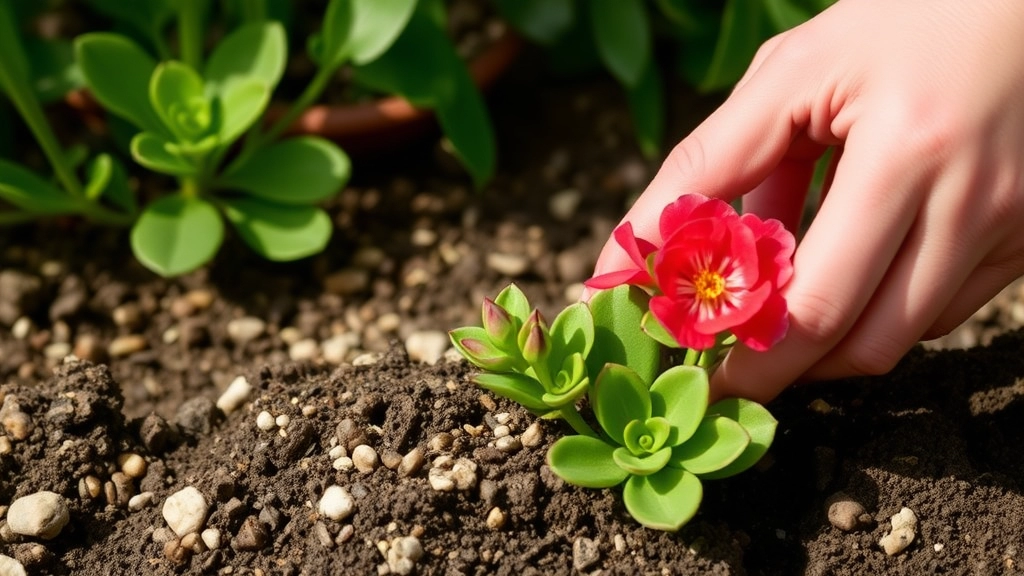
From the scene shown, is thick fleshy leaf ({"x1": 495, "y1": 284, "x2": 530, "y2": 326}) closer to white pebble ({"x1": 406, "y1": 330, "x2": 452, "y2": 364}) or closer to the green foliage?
the green foliage

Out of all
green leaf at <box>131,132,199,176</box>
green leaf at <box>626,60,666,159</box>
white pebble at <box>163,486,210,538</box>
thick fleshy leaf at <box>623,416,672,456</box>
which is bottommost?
green leaf at <box>626,60,666,159</box>

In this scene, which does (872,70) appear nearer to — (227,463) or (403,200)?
(227,463)

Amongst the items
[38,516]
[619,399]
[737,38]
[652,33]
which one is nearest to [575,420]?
[619,399]

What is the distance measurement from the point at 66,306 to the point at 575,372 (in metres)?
1.21

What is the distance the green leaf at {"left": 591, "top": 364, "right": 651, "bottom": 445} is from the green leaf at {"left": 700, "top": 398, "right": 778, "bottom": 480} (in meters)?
0.09

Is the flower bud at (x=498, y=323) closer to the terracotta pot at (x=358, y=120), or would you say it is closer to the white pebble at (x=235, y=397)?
the white pebble at (x=235, y=397)

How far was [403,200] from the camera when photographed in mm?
2424

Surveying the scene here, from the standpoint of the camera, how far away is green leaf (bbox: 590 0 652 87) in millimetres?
2324

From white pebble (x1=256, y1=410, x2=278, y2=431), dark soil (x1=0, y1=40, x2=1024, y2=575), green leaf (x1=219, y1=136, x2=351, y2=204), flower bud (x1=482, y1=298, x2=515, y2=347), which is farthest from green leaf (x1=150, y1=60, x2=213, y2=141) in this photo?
flower bud (x1=482, y1=298, x2=515, y2=347)

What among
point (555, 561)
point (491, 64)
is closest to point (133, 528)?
point (555, 561)

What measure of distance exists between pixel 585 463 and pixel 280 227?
98cm

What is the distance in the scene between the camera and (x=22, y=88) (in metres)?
1.95

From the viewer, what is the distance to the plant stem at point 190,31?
211cm

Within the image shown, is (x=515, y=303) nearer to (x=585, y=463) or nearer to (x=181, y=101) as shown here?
(x=585, y=463)
